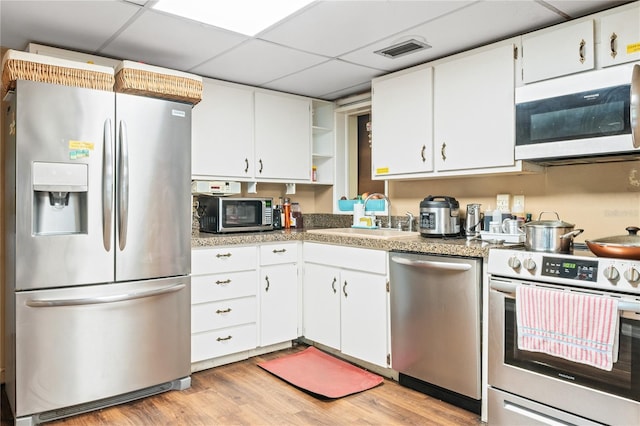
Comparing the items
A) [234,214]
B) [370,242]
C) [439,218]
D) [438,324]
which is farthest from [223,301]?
[439,218]

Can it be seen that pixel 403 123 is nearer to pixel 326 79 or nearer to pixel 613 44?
pixel 326 79

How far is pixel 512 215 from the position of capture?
287 cm

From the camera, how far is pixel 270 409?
99.9 inches

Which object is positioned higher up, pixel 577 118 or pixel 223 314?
pixel 577 118

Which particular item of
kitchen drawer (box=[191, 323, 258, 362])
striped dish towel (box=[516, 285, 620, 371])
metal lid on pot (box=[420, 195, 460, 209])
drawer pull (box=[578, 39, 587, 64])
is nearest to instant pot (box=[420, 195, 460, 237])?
metal lid on pot (box=[420, 195, 460, 209])

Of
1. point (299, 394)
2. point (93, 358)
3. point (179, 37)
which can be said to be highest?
point (179, 37)

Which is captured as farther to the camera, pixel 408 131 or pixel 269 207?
pixel 269 207

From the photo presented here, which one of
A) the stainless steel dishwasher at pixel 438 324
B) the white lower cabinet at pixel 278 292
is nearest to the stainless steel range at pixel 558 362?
the stainless steel dishwasher at pixel 438 324

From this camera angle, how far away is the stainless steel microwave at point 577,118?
218cm

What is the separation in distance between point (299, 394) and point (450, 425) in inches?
35.5

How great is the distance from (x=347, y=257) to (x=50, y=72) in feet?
6.86

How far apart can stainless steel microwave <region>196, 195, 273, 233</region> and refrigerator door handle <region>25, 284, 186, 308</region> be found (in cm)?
74

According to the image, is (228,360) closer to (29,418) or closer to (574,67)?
(29,418)

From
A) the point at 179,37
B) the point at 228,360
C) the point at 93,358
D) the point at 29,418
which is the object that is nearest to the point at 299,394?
the point at 228,360
